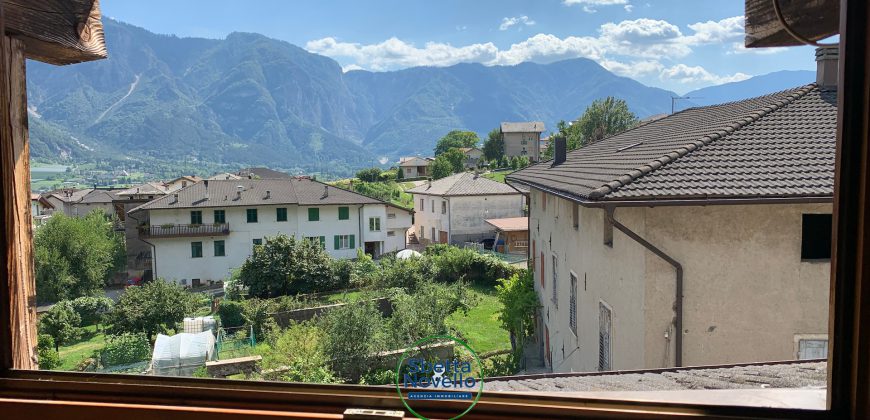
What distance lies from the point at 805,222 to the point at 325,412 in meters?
6.37

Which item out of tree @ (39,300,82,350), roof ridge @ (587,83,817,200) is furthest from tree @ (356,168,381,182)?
roof ridge @ (587,83,817,200)

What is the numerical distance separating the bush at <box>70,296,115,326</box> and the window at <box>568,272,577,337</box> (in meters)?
20.7

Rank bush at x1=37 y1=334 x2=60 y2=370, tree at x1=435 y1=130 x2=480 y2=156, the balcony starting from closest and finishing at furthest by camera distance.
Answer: bush at x1=37 y1=334 x2=60 y2=370 → the balcony → tree at x1=435 y1=130 x2=480 y2=156

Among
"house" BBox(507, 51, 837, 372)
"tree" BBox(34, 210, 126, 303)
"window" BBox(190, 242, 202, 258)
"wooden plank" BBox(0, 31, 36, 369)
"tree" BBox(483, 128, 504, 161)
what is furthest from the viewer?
"tree" BBox(483, 128, 504, 161)

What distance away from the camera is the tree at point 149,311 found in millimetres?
18828

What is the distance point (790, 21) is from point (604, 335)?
6.33 meters

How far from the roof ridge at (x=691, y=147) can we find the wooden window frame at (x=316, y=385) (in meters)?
5.20

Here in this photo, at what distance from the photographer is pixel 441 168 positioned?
59.9 metres

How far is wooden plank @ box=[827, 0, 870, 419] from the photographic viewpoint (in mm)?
702

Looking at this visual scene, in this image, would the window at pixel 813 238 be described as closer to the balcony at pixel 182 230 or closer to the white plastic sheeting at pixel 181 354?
the white plastic sheeting at pixel 181 354

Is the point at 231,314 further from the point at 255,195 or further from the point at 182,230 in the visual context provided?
the point at 255,195

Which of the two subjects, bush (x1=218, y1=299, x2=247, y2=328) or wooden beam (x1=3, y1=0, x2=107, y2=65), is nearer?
wooden beam (x1=3, y1=0, x2=107, y2=65)

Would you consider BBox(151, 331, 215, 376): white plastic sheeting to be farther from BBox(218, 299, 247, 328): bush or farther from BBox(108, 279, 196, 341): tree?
BBox(218, 299, 247, 328): bush

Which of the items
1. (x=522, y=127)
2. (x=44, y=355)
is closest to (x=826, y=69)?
(x=44, y=355)
